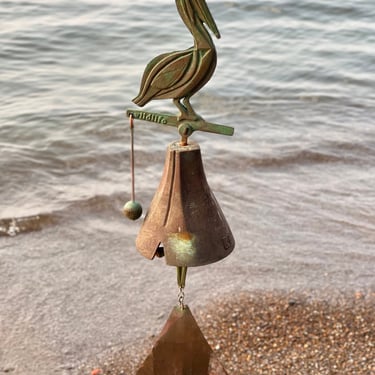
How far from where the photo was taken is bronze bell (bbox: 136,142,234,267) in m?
2.14

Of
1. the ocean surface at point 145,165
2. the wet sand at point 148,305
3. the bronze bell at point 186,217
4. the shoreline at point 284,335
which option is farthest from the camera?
the ocean surface at point 145,165

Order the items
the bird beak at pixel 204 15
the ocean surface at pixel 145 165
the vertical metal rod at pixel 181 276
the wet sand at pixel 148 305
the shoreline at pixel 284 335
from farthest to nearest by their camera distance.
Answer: the ocean surface at pixel 145 165 → the wet sand at pixel 148 305 → the shoreline at pixel 284 335 → the vertical metal rod at pixel 181 276 → the bird beak at pixel 204 15

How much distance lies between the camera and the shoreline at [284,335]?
13.3ft

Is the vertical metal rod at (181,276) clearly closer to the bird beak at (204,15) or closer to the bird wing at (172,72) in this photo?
the bird wing at (172,72)

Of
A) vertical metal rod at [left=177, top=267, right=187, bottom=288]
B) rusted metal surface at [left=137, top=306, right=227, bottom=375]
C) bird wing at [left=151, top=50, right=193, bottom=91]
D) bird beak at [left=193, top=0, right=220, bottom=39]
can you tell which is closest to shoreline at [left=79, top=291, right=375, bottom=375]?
rusted metal surface at [left=137, top=306, right=227, bottom=375]

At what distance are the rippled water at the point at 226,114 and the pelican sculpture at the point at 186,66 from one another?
11.4ft

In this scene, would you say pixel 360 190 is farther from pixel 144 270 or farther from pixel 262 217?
pixel 144 270

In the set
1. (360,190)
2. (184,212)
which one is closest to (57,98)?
(360,190)

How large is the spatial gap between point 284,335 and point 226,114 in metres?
4.70

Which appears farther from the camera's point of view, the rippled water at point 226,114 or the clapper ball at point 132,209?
the rippled water at point 226,114

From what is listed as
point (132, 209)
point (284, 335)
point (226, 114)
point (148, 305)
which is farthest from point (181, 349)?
point (226, 114)

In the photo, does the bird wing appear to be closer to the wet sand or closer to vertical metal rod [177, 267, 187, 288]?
vertical metal rod [177, 267, 187, 288]

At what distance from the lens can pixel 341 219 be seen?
5.86 metres

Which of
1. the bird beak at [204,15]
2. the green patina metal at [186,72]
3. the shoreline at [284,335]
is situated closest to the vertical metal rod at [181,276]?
the green patina metal at [186,72]
